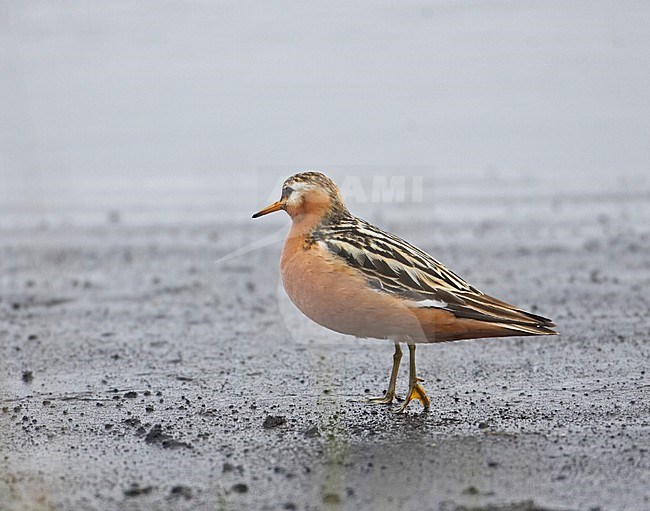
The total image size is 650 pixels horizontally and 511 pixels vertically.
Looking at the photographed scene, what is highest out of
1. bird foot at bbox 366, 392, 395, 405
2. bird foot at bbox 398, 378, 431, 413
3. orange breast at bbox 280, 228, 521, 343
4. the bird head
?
the bird head

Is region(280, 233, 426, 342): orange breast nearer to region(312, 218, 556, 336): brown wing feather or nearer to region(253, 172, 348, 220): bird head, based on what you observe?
region(312, 218, 556, 336): brown wing feather

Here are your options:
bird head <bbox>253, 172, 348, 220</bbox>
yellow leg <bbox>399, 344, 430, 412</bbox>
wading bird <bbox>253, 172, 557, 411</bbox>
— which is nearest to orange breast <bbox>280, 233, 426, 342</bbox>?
wading bird <bbox>253, 172, 557, 411</bbox>

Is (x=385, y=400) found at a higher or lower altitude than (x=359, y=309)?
lower

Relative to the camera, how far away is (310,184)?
6.28 m

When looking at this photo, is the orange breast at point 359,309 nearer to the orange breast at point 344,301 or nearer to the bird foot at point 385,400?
the orange breast at point 344,301

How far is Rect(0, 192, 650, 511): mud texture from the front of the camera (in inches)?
179

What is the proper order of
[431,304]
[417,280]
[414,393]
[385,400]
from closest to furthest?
[431,304] → [417,280] → [414,393] → [385,400]

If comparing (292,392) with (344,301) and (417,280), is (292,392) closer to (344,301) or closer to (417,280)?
(344,301)

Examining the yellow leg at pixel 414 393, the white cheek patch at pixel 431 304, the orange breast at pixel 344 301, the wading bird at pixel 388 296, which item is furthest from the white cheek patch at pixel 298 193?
the yellow leg at pixel 414 393

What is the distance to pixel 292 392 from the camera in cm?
626

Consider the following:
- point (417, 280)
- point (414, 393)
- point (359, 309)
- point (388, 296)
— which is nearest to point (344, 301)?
point (359, 309)

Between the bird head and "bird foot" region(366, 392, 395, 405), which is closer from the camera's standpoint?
"bird foot" region(366, 392, 395, 405)

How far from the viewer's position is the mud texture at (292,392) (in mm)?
4559

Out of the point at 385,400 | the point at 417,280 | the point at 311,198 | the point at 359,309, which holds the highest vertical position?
the point at 311,198
